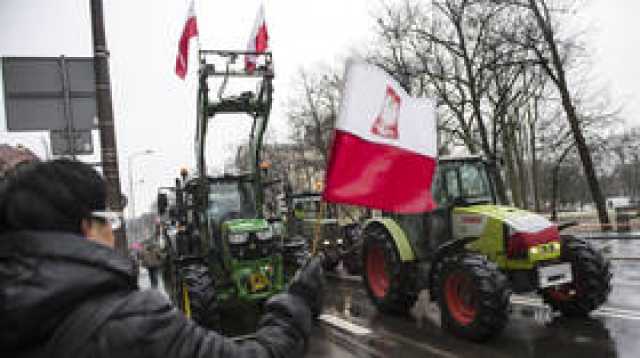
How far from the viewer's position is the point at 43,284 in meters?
1.50

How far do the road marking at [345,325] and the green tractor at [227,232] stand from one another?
98 cm

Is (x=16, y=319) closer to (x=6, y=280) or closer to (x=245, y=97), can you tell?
(x=6, y=280)

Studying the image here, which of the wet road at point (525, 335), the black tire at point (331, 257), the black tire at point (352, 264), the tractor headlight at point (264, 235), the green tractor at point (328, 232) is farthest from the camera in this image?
the black tire at point (331, 257)

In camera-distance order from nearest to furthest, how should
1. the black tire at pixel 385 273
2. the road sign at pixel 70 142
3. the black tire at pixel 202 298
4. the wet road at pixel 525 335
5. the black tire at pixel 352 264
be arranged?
the wet road at pixel 525 335
the road sign at pixel 70 142
the black tire at pixel 202 298
the black tire at pixel 385 273
the black tire at pixel 352 264

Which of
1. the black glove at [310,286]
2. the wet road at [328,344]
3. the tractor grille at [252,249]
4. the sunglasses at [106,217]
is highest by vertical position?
the sunglasses at [106,217]

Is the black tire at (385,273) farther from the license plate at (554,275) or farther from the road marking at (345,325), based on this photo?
the license plate at (554,275)

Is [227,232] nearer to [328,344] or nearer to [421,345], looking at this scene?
[328,344]

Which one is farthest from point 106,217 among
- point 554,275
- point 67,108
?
point 554,275

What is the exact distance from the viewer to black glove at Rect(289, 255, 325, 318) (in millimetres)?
2066

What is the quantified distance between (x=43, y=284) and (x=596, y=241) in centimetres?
1945

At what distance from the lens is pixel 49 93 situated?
21.0ft

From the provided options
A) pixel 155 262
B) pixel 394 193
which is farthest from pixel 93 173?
pixel 155 262

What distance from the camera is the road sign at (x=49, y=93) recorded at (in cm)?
625

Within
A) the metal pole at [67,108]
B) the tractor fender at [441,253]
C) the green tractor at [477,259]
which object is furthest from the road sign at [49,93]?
the green tractor at [477,259]
